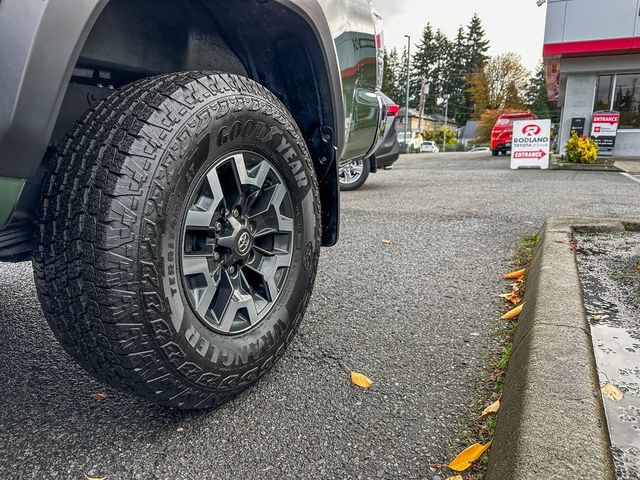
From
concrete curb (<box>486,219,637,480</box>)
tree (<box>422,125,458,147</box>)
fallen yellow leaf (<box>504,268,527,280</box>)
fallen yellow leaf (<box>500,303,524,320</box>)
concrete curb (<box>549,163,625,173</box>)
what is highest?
concrete curb (<box>486,219,637,480</box>)

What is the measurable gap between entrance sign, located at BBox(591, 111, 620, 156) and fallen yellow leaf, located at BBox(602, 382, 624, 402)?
16.4 m

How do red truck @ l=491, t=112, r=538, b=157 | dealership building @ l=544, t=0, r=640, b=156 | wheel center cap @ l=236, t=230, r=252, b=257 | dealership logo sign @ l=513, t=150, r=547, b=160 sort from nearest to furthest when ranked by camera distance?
wheel center cap @ l=236, t=230, r=252, b=257 < dealership logo sign @ l=513, t=150, r=547, b=160 < dealership building @ l=544, t=0, r=640, b=156 < red truck @ l=491, t=112, r=538, b=157

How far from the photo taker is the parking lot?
136 centimetres

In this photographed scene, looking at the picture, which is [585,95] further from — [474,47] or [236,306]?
[474,47]

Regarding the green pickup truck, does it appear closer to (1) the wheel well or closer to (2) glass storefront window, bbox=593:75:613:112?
(1) the wheel well

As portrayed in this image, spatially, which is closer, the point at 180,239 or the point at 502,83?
the point at 180,239

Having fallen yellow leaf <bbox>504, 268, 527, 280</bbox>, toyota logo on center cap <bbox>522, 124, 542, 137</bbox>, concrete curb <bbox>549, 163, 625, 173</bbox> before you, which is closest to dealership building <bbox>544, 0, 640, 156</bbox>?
toyota logo on center cap <bbox>522, 124, 542, 137</bbox>

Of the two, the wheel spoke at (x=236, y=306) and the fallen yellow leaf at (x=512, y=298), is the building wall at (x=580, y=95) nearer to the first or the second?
the fallen yellow leaf at (x=512, y=298)

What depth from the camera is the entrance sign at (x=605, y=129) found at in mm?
15297

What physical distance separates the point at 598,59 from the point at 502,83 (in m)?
49.4

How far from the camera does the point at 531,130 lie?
1279 centimetres

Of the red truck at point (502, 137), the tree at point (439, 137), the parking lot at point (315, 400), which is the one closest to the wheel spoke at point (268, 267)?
the parking lot at point (315, 400)

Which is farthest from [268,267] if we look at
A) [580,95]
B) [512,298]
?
[580,95]

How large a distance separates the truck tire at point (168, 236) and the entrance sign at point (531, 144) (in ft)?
40.2
